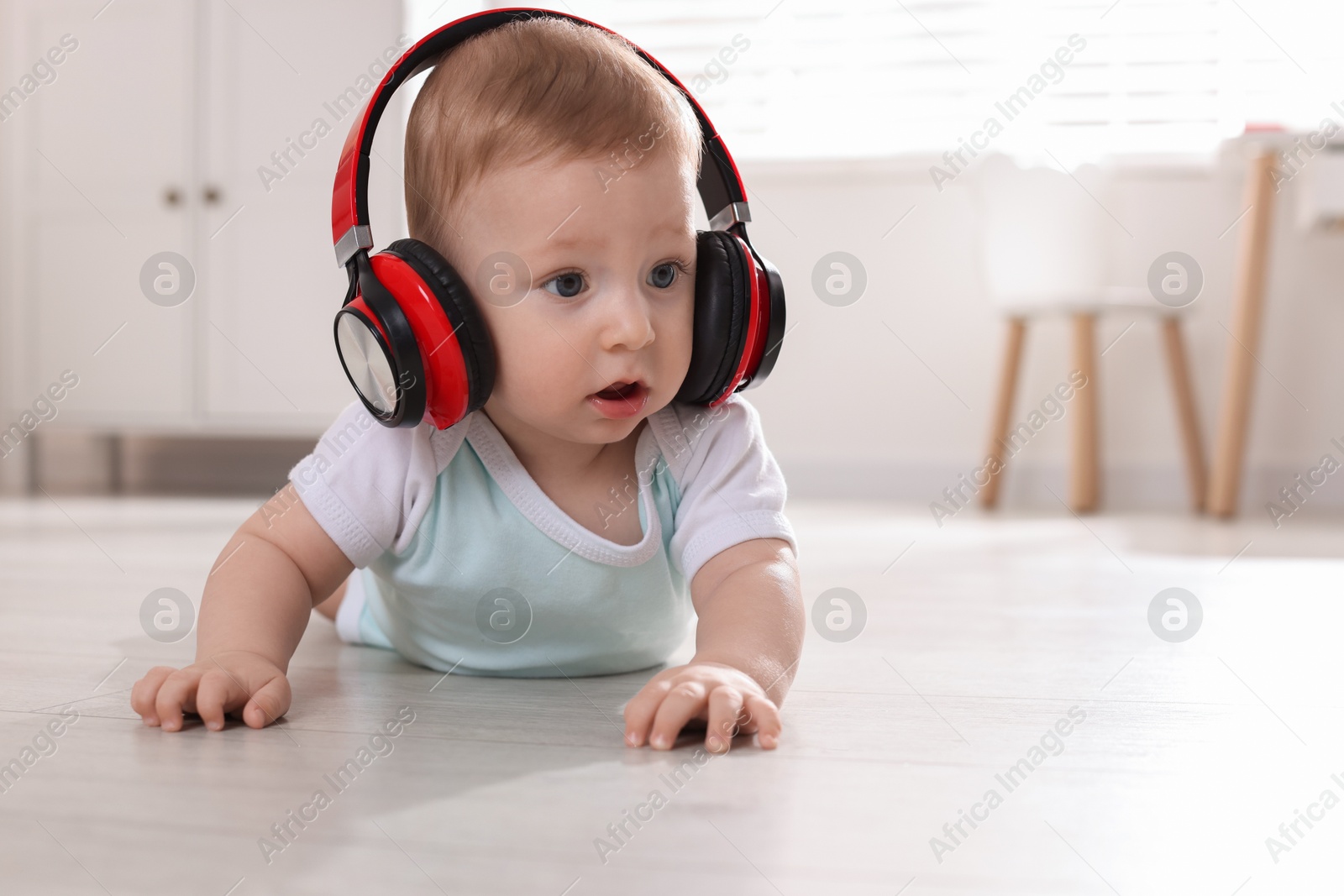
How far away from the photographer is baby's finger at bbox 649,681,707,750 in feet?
1.94

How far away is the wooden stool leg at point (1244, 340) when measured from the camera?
210 centimetres

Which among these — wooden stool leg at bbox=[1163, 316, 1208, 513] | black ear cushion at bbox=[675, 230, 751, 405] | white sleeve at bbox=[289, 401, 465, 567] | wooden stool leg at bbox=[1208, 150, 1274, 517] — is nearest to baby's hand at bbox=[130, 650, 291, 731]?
white sleeve at bbox=[289, 401, 465, 567]

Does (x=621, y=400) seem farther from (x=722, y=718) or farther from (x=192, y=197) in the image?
(x=192, y=197)

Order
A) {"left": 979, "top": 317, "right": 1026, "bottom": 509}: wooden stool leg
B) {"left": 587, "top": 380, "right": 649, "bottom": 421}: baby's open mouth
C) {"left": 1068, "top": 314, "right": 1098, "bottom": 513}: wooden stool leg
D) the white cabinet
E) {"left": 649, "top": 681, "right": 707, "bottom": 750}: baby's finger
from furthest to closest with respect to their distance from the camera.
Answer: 1. the white cabinet
2. {"left": 979, "top": 317, "right": 1026, "bottom": 509}: wooden stool leg
3. {"left": 1068, "top": 314, "right": 1098, "bottom": 513}: wooden stool leg
4. {"left": 587, "top": 380, "right": 649, "bottom": 421}: baby's open mouth
5. {"left": 649, "top": 681, "right": 707, "bottom": 750}: baby's finger

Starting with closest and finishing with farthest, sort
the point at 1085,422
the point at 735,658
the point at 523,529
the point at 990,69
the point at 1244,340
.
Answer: the point at 735,658 < the point at 523,529 < the point at 1244,340 < the point at 1085,422 < the point at 990,69

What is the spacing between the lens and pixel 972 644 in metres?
0.93

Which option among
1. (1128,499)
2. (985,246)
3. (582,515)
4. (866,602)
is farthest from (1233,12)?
(582,515)

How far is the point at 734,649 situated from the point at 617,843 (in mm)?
218

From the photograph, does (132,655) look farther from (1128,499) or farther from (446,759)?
(1128,499)

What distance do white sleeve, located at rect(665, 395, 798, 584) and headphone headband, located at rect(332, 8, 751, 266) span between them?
0.14m

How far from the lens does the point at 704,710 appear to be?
61 cm

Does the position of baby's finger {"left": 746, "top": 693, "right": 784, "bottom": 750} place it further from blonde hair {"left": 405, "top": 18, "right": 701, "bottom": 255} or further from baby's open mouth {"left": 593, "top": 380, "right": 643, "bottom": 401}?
blonde hair {"left": 405, "top": 18, "right": 701, "bottom": 255}

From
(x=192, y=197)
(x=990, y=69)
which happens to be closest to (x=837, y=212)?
(x=990, y=69)

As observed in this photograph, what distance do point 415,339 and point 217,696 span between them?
224 millimetres
